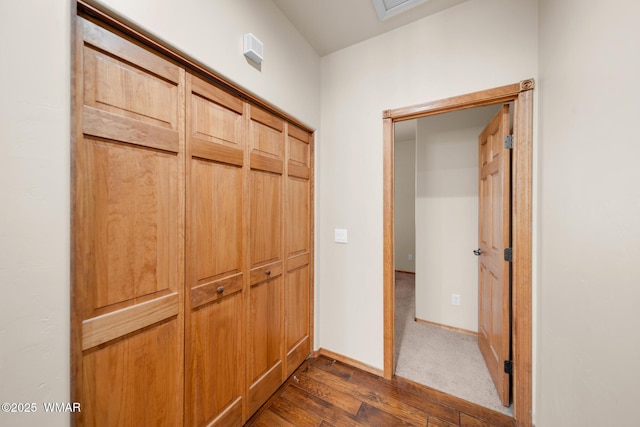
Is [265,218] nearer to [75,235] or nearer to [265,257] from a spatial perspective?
[265,257]

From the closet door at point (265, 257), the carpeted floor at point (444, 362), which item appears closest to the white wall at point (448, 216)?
the carpeted floor at point (444, 362)

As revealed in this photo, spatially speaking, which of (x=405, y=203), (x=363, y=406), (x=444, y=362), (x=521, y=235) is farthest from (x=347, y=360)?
(x=405, y=203)

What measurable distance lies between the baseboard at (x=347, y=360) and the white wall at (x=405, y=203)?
10.8 ft

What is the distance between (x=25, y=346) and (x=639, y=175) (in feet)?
6.37

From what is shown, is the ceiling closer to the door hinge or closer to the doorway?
the door hinge

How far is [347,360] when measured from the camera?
203 cm

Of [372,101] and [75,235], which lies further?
[372,101]

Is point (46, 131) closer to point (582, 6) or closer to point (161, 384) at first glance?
point (161, 384)

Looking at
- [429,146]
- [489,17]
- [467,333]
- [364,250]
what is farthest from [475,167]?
[467,333]

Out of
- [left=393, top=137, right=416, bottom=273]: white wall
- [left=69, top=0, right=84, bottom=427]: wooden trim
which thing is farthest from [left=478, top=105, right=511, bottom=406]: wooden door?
[left=393, top=137, right=416, bottom=273]: white wall

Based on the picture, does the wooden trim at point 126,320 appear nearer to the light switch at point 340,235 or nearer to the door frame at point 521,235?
the light switch at point 340,235

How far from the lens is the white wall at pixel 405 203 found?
16.4ft

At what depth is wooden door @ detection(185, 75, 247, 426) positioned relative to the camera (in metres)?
1.17

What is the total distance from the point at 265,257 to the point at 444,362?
6.11ft
